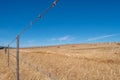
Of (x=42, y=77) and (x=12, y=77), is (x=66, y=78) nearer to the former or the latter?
(x=42, y=77)

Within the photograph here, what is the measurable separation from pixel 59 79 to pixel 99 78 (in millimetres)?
2592

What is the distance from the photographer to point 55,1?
5.93m

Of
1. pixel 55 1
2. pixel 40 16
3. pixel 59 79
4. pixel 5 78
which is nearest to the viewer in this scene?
pixel 55 1

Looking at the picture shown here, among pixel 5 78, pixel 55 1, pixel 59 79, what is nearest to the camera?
pixel 55 1

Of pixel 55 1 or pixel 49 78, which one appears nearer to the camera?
pixel 55 1

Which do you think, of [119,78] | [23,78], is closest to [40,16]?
[23,78]

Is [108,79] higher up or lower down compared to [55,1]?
lower down

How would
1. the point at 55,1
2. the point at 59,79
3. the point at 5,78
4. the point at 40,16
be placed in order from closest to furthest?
1. the point at 55,1
2. the point at 40,16
3. the point at 59,79
4. the point at 5,78

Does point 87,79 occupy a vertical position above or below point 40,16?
below

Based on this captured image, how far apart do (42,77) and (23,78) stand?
4.02 feet

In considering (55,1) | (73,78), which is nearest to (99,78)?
(73,78)

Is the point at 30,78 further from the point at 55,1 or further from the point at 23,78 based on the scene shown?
the point at 55,1

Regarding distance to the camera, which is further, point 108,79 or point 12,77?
point 12,77

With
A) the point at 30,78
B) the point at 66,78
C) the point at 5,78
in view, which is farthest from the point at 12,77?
the point at 66,78
